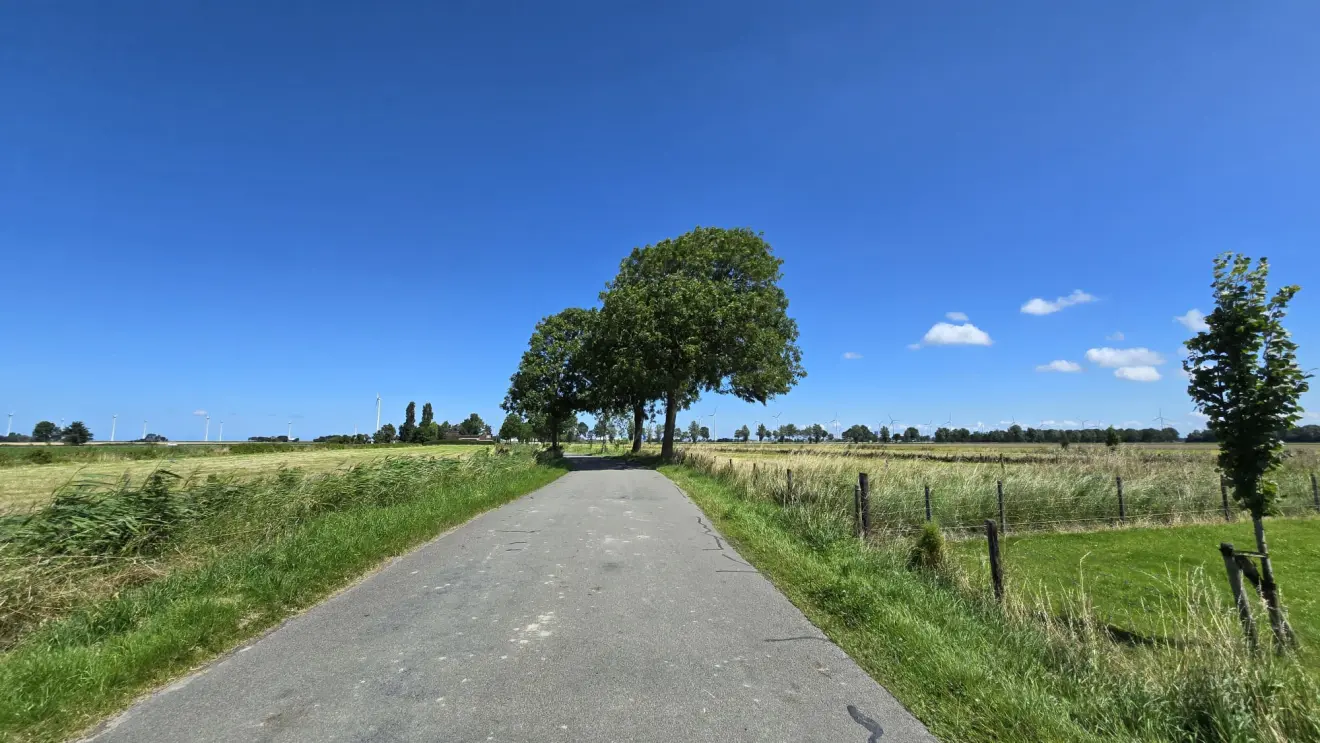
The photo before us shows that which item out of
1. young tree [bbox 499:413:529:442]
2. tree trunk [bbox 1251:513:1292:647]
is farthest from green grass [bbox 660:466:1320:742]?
young tree [bbox 499:413:529:442]

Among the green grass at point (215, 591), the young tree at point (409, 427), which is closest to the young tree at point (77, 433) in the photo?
the young tree at point (409, 427)

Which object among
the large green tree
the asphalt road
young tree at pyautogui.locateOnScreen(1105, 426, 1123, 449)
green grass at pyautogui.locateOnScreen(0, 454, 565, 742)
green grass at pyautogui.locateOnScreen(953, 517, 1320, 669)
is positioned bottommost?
green grass at pyautogui.locateOnScreen(953, 517, 1320, 669)

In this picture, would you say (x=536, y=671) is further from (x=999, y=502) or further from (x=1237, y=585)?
(x=999, y=502)

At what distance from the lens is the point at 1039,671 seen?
4562 mm

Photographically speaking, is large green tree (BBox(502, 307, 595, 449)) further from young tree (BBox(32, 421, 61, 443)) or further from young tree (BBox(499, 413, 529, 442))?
young tree (BBox(32, 421, 61, 443))

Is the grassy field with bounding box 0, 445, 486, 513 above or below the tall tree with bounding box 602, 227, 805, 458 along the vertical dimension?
below

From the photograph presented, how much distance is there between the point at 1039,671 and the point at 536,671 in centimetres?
389

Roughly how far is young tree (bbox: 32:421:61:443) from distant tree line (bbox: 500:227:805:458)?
490 ft

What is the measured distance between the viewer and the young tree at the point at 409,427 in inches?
5005

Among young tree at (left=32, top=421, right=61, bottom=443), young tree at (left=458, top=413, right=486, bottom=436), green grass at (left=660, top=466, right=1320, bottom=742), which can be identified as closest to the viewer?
green grass at (left=660, top=466, right=1320, bottom=742)

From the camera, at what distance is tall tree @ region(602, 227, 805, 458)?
33.4 meters

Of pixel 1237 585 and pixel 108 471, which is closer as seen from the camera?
pixel 1237 585

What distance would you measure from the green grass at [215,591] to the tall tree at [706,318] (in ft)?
69.4

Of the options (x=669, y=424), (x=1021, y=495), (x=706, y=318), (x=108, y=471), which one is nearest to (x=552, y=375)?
(x=669, y=424)
